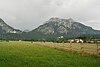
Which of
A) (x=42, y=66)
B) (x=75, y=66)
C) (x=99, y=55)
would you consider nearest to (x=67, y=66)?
(x=75, y=66)

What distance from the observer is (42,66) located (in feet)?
54.0

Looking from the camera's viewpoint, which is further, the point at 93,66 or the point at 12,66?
the point at 93,66

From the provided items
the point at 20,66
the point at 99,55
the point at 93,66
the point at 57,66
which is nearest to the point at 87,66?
the point at 93,66

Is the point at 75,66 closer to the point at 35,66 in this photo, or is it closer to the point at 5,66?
the point at 35,66

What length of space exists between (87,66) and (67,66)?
153 centimetres

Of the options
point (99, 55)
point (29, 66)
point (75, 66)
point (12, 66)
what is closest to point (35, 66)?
point (29, 66)

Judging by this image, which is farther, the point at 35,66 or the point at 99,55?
the point at 99,55

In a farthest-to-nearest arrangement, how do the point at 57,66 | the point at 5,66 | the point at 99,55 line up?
the point at 99,55
the point at 57,66
the point at 5,66

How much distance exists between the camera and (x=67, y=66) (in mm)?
16984

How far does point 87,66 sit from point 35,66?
3877 mm

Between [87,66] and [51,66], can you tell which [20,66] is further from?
[87,66]

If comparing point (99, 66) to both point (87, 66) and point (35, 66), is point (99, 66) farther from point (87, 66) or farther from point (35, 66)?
point (35, 66)

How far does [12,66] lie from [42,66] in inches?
80.5

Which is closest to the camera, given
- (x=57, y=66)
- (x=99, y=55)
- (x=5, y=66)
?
(x=5, y=66)
